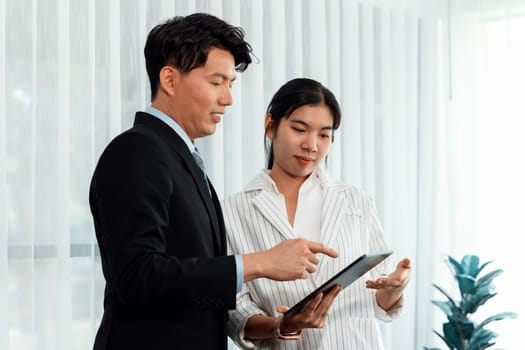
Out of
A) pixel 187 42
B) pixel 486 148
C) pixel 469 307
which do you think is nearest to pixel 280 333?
pixel 187 42

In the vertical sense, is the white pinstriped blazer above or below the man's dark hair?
below

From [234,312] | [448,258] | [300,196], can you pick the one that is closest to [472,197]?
[448,258]

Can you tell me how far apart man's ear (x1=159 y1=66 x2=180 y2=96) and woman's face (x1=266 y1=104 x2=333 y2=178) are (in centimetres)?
58

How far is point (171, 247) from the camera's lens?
1379 mm

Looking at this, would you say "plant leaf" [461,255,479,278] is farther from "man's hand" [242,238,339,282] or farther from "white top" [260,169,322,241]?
"man's hand" [242,238,339,282]

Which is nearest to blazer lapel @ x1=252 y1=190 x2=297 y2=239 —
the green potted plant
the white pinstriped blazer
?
the white pinstriped blazer

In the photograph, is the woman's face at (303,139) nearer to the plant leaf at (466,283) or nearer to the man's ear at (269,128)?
the man's ear at (269,128)

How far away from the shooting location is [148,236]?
4.19 ft

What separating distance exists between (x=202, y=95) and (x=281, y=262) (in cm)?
36

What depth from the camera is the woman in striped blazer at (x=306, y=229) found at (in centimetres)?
A: 190

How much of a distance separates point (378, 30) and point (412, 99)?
1.34 feet

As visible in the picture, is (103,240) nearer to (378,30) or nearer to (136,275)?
(136,275)

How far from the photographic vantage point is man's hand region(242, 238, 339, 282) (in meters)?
1.36

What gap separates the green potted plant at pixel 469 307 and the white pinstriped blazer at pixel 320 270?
158 cm
